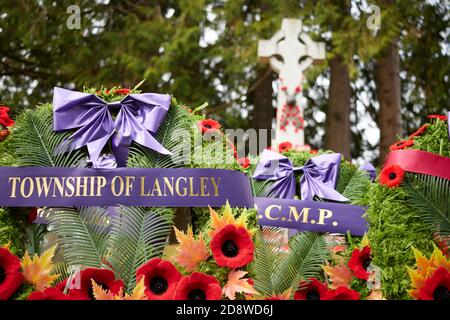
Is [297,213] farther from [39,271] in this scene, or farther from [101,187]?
[39,271]

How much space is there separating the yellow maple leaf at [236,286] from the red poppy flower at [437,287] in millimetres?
733

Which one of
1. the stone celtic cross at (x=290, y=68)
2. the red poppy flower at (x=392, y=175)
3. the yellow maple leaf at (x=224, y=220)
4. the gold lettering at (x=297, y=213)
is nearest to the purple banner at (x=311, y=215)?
the gold lettering at (x=297, y=213)

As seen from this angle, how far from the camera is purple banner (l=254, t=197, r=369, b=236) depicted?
14.2 feet

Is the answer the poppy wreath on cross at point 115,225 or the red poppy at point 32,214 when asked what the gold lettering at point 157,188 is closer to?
the poppy wreath on cross at point 115,225

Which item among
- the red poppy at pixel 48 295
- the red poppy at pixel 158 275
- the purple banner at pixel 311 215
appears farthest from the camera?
the purple banner at pixel 311 215

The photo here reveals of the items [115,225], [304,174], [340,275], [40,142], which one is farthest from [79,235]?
[304,174]

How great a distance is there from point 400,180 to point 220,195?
2.95 feet

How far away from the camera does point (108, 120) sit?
3410 millimetres

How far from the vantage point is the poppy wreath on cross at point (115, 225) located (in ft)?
9.64

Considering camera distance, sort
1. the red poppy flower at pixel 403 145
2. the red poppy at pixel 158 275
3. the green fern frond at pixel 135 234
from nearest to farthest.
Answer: the red poppy at pixel 158 275
the green fern frond at pixel 135 234
the red poppy flower at pixel 403 145

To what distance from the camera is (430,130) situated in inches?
138

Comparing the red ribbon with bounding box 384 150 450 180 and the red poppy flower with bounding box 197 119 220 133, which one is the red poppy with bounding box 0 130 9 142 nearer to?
the red poppy flower with bounding box 197 119 220 133
